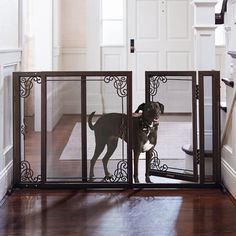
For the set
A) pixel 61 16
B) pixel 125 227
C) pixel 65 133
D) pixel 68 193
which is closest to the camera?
pixel 125 227

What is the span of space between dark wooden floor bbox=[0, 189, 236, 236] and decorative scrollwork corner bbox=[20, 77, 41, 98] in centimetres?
67

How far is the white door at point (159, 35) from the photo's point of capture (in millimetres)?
7207

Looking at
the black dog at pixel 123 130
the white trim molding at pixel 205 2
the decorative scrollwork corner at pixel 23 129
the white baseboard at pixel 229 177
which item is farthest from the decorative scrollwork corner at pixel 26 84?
the white baseboard at pixel 229 177

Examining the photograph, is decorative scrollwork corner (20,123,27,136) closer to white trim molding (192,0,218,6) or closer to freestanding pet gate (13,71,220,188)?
freestanding pet gate (13,71,220,188)

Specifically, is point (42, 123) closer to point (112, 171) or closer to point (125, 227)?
point (112, 171)

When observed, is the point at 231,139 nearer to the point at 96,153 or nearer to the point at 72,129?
the point at 96,153

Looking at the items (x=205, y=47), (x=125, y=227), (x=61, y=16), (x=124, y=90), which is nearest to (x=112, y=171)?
(x=124, y=90)

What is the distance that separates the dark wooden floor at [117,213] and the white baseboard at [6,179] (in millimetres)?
65

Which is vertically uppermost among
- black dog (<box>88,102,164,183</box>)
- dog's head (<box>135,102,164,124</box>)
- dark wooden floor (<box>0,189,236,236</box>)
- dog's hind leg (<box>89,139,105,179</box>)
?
dog's head (<box>135,102,164,124</box>)

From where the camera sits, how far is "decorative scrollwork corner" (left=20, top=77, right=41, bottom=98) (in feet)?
11.2

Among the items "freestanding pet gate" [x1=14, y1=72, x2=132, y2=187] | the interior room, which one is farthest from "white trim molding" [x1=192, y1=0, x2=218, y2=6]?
"freestanding pet gate" [x1=14, y1=72, x2=132, y2=187]

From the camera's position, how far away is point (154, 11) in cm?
721

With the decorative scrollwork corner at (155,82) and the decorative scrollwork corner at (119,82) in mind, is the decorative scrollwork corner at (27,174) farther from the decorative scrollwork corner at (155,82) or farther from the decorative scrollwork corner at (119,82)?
the decorative scrollwork corner at (155,82)

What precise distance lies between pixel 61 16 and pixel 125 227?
4994mm
